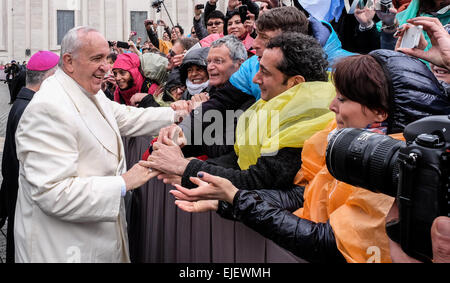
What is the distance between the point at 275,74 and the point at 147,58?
3.07m

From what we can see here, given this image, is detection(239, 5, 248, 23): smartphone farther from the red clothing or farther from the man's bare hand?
the man's bare hand

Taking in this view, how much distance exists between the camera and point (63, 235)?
8.23ft

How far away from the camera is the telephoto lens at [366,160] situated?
1.31m

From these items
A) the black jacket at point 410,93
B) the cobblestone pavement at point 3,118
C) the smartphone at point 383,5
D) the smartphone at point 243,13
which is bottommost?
the cobblestone pavement at point 3,118

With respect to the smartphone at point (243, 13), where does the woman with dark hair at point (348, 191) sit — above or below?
below

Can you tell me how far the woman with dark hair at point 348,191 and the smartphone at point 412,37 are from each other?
0.24ft

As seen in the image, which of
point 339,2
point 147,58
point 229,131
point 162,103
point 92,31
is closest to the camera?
point 92,31

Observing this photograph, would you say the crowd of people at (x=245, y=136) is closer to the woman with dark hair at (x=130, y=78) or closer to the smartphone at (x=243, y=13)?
the smartphone at (x=243, y=13)

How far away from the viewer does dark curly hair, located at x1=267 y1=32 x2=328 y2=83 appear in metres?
2.45

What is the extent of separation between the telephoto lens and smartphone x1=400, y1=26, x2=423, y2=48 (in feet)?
1.82

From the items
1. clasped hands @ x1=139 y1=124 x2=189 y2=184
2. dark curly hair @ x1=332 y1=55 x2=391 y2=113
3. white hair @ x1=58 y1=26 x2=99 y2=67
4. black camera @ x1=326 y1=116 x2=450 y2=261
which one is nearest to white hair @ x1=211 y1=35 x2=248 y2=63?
clasped hands @ x1=139 y1=124 x2=189 y2=184

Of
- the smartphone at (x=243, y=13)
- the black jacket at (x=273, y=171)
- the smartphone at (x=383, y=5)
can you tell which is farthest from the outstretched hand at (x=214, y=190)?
the smartphone at (x=243, y=13)

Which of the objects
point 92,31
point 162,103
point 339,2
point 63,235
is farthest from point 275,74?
point 162,103
